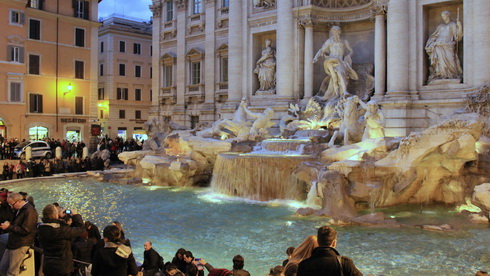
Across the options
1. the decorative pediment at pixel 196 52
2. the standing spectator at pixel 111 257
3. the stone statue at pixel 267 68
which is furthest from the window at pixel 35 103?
the standing spectator at pixel 111 257

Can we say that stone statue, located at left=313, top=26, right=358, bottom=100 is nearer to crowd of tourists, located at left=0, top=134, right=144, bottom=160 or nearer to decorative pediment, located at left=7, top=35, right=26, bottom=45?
crowd of tourists, located at left=0, top=134, right=144, bottom=160

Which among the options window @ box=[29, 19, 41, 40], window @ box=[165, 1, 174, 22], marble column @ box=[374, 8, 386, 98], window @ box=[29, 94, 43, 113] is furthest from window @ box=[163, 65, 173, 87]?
marble column @ box=[374, 8, 386, 98]

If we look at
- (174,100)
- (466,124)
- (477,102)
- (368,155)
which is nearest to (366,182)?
(368,155)

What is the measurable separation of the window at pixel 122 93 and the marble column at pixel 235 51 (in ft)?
66.7

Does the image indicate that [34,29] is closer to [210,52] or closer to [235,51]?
[210,52]

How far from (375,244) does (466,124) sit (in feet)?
16.6

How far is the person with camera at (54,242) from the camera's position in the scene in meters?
4.98

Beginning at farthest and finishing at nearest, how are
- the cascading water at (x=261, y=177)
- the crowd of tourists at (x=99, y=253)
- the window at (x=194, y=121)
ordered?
the window at (x=194, y=121) < the cascading water at (x=261, y=177) < the crowd of tourists at (x=99, y=253)

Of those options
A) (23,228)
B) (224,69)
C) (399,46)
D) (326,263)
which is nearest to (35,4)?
(224,69)

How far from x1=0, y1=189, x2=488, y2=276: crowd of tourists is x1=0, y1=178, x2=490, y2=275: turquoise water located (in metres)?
2.33

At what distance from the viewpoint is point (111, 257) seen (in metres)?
4.49

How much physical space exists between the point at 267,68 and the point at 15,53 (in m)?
16.9

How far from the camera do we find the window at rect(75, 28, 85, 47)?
108 ft

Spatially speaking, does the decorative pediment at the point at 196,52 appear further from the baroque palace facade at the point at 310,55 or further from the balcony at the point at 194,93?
the balcony at the point at 194,93
